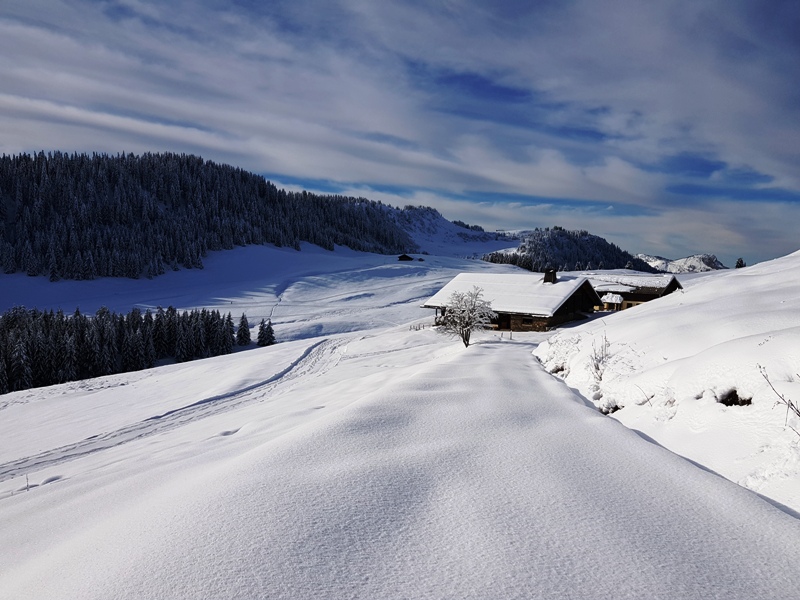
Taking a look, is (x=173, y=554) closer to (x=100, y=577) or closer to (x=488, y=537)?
(x=100, y=577)

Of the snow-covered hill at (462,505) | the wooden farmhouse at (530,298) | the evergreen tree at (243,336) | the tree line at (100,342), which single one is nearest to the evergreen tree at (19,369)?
the tree line at (100,342)

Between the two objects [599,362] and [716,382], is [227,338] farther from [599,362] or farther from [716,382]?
[716,382]

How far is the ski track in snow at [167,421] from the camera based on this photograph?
14.7 metres

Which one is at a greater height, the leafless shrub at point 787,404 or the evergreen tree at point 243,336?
the leafless shrub at point 787,404

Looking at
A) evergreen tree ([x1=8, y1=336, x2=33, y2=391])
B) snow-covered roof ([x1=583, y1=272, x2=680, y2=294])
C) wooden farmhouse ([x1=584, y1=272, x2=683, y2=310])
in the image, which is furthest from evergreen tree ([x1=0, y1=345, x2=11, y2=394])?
wooden farmhouse ([x1=584, y1=272, x2=683, y2=310])

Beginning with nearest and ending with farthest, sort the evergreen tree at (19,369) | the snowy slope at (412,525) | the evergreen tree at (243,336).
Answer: the snowy slope at (412,525) → the evergreen tree at (19,369) → the evergreen tree at (243,336)

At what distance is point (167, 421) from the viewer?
18.4m

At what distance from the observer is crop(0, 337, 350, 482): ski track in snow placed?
48.2 feet

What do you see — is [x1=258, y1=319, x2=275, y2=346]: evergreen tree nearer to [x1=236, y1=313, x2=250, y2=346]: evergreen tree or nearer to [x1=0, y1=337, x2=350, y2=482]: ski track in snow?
[x1=236, y1=313, x2=250, y2=346]: evergreen tree

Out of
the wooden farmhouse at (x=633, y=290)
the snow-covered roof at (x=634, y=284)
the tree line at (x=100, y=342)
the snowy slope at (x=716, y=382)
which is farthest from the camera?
the snow-covered roof at (x=634, y=284)

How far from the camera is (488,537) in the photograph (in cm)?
330

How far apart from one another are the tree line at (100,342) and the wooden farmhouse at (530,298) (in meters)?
26.6

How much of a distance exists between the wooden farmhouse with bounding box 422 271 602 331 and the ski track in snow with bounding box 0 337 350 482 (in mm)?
21647

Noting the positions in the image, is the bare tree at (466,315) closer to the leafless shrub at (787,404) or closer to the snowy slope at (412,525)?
the leafless shrub at (787,404)
